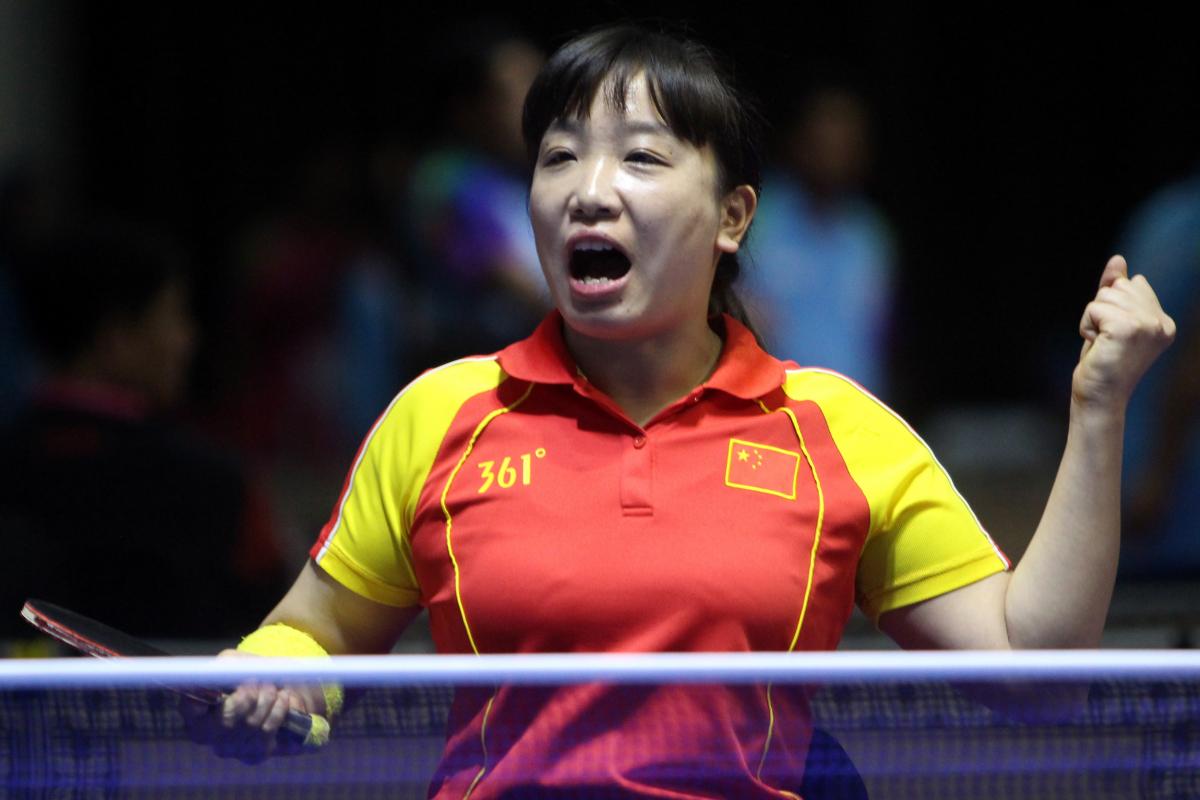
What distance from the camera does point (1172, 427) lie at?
4.27 metres

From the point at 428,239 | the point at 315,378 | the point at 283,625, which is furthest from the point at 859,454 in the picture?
the point at 315,378

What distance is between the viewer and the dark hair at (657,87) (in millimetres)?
2117

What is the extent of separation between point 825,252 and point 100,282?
6.62 ft

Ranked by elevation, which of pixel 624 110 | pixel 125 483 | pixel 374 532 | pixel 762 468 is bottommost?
pixel 125 483

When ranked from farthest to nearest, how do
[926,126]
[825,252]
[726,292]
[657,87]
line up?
[926,126]
[825,252]
[726,292]
[657,87]

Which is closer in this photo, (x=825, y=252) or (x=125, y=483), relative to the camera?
(x=125, y=483)

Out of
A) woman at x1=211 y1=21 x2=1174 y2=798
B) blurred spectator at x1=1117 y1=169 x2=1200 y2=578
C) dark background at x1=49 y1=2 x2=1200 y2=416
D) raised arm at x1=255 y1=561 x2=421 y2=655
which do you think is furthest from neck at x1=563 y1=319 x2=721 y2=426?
dark background at x1=49 y1=2 x2=1200 y2=416

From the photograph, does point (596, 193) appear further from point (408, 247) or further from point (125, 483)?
point (408, 247)

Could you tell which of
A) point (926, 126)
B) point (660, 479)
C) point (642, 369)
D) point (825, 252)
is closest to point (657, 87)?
point (642, 369)

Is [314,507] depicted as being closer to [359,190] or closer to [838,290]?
[359,190]

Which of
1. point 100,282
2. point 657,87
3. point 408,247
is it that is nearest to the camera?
point 657,87

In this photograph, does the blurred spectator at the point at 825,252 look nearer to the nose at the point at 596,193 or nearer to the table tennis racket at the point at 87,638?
the nose at the point at 596,193

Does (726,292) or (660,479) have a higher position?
(726,292)

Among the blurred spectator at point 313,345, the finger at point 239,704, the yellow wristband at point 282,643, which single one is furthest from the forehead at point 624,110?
the blurred spectator at point 313,345
